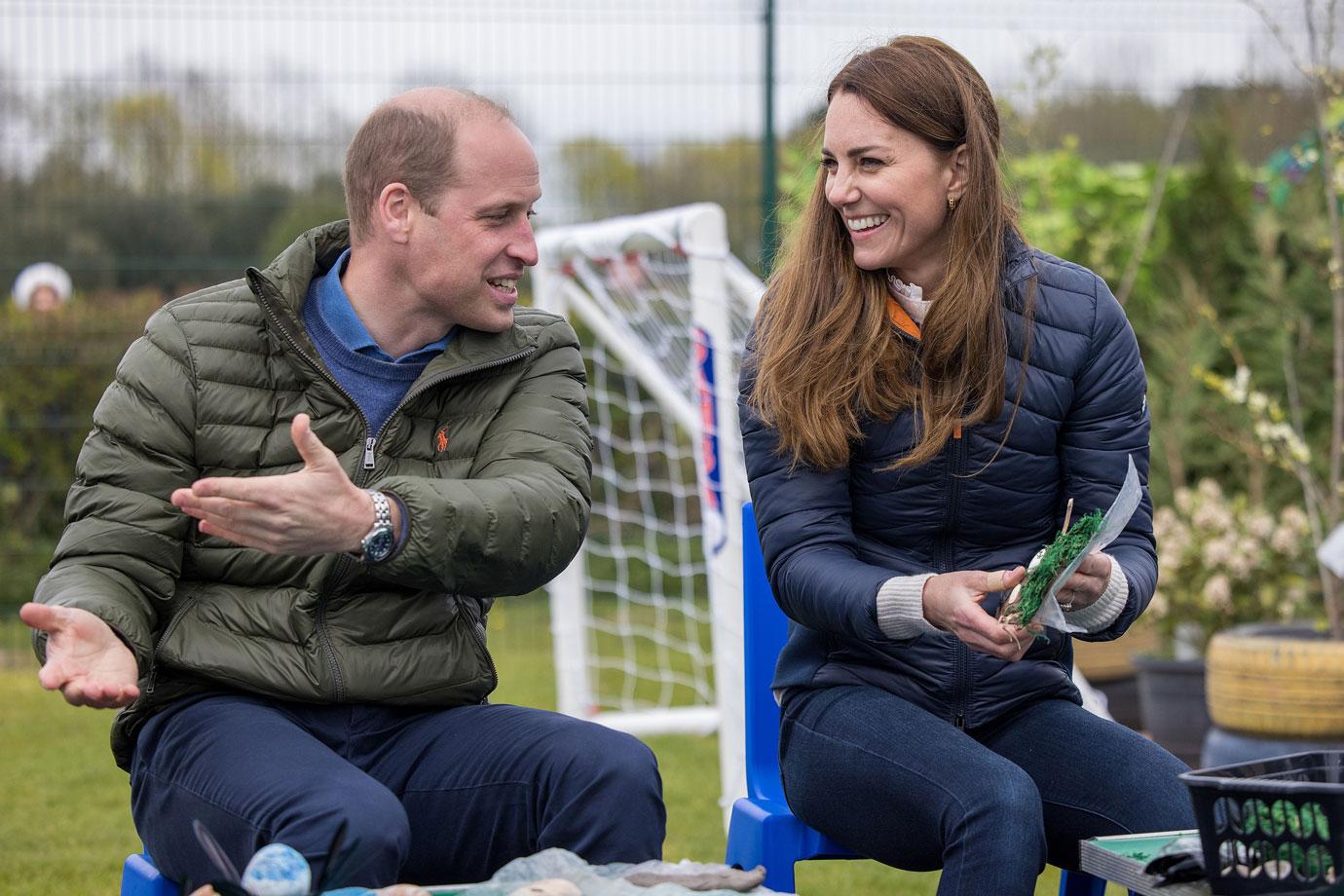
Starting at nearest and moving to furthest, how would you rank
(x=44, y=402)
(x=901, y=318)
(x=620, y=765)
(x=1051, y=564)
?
1. (x=1051, y=564)
2. (x=620, y=765)
3. (x=901, y=318)
4. (x=44, y=402)

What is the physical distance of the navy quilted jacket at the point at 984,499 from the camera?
2529 mm

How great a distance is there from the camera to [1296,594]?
18.7 feet

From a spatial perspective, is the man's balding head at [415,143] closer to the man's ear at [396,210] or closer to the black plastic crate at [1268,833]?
the man's ear at [396,210]

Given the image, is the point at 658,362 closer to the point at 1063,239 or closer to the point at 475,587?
the point at 1063,239

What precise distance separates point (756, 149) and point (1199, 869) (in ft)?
18.1

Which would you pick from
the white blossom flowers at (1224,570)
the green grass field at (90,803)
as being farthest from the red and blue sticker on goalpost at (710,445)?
the white blossom flowers at (1224,570)

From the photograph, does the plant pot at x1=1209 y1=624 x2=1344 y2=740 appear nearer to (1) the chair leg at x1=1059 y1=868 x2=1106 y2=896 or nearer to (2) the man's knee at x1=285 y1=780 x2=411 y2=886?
(1) the chair leg at x1=1059 y1=868 x2=1106 y2=896

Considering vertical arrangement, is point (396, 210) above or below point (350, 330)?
above

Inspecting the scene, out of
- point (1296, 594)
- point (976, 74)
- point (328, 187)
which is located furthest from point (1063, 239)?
point (976, 74)

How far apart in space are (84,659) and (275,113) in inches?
222

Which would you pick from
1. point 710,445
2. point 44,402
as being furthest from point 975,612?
point 44,402

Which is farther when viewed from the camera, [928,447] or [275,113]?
[275,113]

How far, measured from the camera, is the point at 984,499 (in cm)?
254

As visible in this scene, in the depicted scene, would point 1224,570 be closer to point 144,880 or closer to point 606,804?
point 606,804
